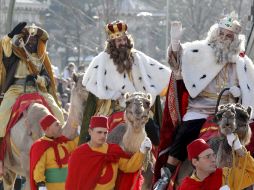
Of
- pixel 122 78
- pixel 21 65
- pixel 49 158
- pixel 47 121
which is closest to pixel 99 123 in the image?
pixel 47 121

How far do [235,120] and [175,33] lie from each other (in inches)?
55.7

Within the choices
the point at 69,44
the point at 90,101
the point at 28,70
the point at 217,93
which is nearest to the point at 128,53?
the point at 90,101

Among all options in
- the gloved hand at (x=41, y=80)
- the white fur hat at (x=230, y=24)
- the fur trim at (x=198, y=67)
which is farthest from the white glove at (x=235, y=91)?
the gloved hand at (x=41, y=80)

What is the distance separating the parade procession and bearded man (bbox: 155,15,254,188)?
10mm

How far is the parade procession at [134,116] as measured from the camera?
37.7ft

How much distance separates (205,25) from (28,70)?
1026 inches

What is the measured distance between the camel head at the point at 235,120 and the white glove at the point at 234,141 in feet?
0.41

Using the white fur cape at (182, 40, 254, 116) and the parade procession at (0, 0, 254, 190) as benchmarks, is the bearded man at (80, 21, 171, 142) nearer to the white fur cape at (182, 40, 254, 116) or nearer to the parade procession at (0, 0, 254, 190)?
the parade procession at (0, 0, 254, 190)

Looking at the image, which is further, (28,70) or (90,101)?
(28,70)

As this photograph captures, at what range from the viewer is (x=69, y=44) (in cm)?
5822

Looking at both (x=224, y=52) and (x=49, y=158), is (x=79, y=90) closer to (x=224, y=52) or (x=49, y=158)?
(x=49, y=158)

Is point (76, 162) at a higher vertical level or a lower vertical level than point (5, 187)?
higher

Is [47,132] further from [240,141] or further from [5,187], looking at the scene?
[5,187]

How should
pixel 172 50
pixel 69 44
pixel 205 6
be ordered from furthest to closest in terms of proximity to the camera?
1. pixel 69 44
2. pixel 205 6
3. pixel 172 50
